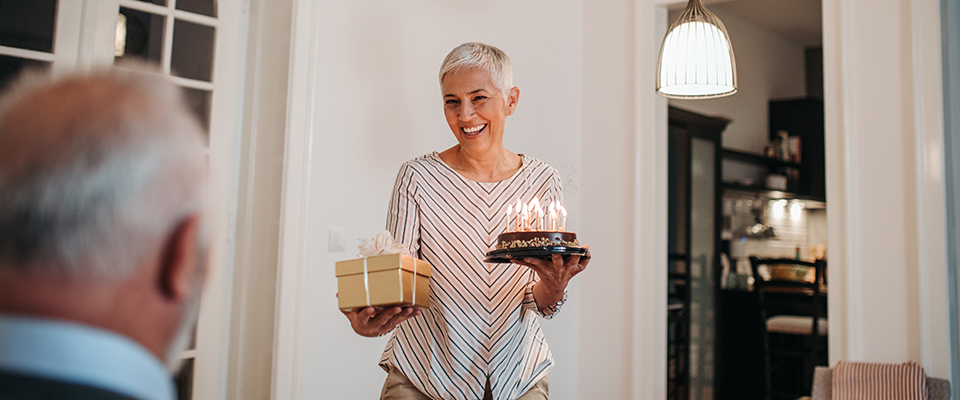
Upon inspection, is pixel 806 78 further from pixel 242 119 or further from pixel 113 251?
pixel 113 251

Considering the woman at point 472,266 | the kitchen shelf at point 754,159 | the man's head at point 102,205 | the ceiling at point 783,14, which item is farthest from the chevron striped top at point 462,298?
the kitchen shelf at point 754,159

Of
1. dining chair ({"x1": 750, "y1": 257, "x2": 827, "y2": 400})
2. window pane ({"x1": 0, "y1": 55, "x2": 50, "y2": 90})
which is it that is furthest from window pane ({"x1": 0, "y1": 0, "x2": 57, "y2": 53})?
dining chair ({"x1": 750, "y1": 257, "x2": 827, "y2": 400})

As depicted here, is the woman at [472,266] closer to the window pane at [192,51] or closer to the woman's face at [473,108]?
the woman's face at [473,108]

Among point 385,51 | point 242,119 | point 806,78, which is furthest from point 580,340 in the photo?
point 806,78

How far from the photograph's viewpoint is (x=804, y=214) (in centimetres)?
672

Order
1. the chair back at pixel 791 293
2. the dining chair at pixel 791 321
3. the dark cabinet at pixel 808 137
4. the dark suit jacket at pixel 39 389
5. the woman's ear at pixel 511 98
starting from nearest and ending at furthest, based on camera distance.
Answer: the dark suit jacket at pixel 39 389
the woman's ear at pixel 511 98
the chair back at pixel 791 293
the dining chair at pixel 791 321
the dark cabinet at pixel 808 137

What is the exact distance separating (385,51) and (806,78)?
19.1 ft

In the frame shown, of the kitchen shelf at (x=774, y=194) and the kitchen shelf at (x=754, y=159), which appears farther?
the kitchen shelf at (x=754, y=159)

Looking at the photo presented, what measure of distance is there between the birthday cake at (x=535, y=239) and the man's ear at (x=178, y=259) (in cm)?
104

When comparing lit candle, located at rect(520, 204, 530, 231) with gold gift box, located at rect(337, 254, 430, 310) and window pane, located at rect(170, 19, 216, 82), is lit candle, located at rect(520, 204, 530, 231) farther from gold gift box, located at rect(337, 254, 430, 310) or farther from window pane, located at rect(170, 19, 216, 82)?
window pane, located at rect(170, 19, 216, 82)

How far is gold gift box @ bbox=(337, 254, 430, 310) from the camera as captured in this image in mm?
1341

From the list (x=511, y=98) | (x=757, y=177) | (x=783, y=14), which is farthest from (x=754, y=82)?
(x=511, y=98)

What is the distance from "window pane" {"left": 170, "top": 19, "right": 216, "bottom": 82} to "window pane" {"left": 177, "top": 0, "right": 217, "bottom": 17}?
0.05 meters

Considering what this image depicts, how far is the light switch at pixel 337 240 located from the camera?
2580mm
